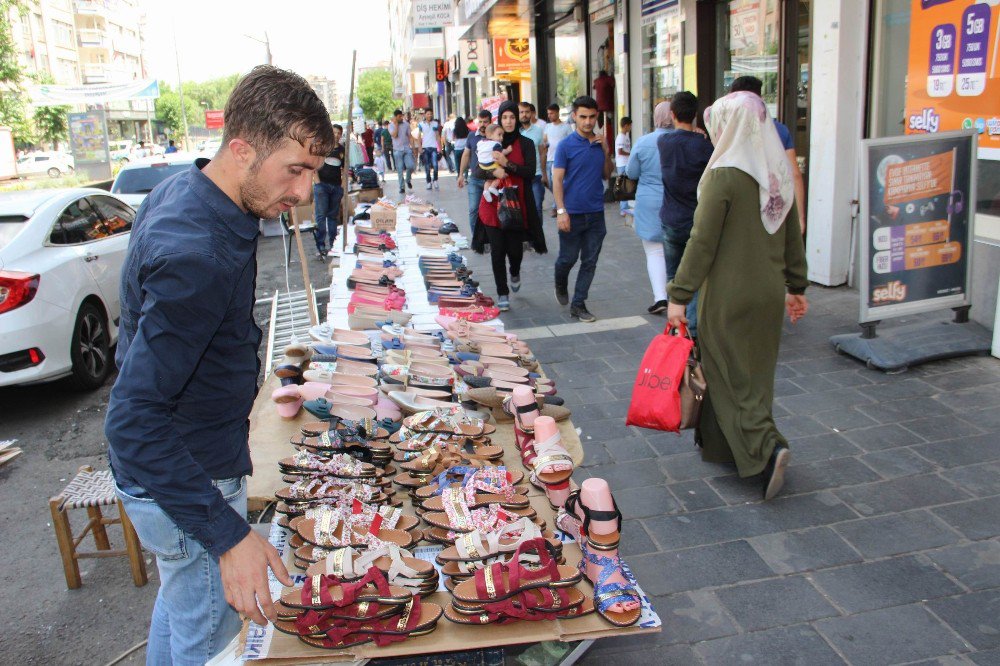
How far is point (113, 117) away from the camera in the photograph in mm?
67188

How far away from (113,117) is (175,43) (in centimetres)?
857

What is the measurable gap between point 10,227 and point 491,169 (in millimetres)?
4191

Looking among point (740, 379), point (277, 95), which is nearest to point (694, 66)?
point (740, 379)

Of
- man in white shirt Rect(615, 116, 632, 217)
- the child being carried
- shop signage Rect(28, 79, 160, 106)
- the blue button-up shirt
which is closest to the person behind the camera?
the blue button-up shirt

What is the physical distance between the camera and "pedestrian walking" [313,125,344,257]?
443 inches

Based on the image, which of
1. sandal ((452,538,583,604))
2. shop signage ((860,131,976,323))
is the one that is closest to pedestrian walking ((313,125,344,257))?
shop signage ((860,131,976,323))

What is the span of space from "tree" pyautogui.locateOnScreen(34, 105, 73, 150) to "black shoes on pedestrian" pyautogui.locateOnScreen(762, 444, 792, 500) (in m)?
44.2

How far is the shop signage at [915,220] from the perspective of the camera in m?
5.61

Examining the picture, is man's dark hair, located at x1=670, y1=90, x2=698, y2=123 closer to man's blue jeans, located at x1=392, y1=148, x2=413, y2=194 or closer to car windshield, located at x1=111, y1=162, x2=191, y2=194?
car windshield, located at x1=111, y1=162, x2=191, y2=194

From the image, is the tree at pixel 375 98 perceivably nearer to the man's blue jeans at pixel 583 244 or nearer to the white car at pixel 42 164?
the white car at pixel 42 164

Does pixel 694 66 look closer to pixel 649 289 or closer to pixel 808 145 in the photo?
pixel 808 145

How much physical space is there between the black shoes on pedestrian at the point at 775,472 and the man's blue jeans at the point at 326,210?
8633mm


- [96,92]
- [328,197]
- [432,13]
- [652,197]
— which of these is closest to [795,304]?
[652,197]

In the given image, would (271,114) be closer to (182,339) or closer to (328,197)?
(182,339)
